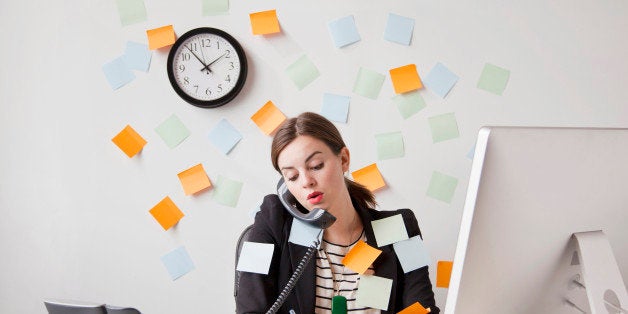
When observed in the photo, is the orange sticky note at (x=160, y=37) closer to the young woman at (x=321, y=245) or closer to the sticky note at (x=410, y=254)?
the young woman at (x=321, y=245)

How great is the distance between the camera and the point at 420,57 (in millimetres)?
2240

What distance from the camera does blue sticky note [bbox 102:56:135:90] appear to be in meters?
2.36

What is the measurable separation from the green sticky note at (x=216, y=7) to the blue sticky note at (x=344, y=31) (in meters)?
0.40

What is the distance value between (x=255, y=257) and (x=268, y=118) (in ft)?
2.71

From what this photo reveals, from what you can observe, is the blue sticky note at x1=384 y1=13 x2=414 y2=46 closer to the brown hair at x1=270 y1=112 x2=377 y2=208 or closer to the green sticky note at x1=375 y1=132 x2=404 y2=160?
the green sticky note at x1=375 y1=132 x2=404 y2=160

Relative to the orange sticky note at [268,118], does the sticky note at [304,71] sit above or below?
above

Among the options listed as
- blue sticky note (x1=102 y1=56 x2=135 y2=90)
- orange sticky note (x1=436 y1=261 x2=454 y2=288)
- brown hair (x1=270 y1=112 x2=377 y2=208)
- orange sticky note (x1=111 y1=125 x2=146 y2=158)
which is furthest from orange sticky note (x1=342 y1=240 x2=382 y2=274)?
blue sticky note (x1=102 y1=56 x2=135 y2=90)

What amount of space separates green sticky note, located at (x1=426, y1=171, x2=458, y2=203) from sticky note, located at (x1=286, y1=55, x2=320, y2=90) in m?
0.58

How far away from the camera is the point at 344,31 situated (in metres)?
2.26

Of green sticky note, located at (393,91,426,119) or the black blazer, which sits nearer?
the black blazer

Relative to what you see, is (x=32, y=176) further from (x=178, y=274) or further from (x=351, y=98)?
(x=351, y=98)

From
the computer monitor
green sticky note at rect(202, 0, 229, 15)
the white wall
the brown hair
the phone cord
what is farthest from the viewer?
green sticky note at rect(202, 0, 229, 15)

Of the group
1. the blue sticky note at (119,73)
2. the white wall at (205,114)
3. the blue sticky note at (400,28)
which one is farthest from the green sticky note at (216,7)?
the blue sticky note at (400,28)

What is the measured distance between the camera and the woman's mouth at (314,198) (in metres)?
1.56
